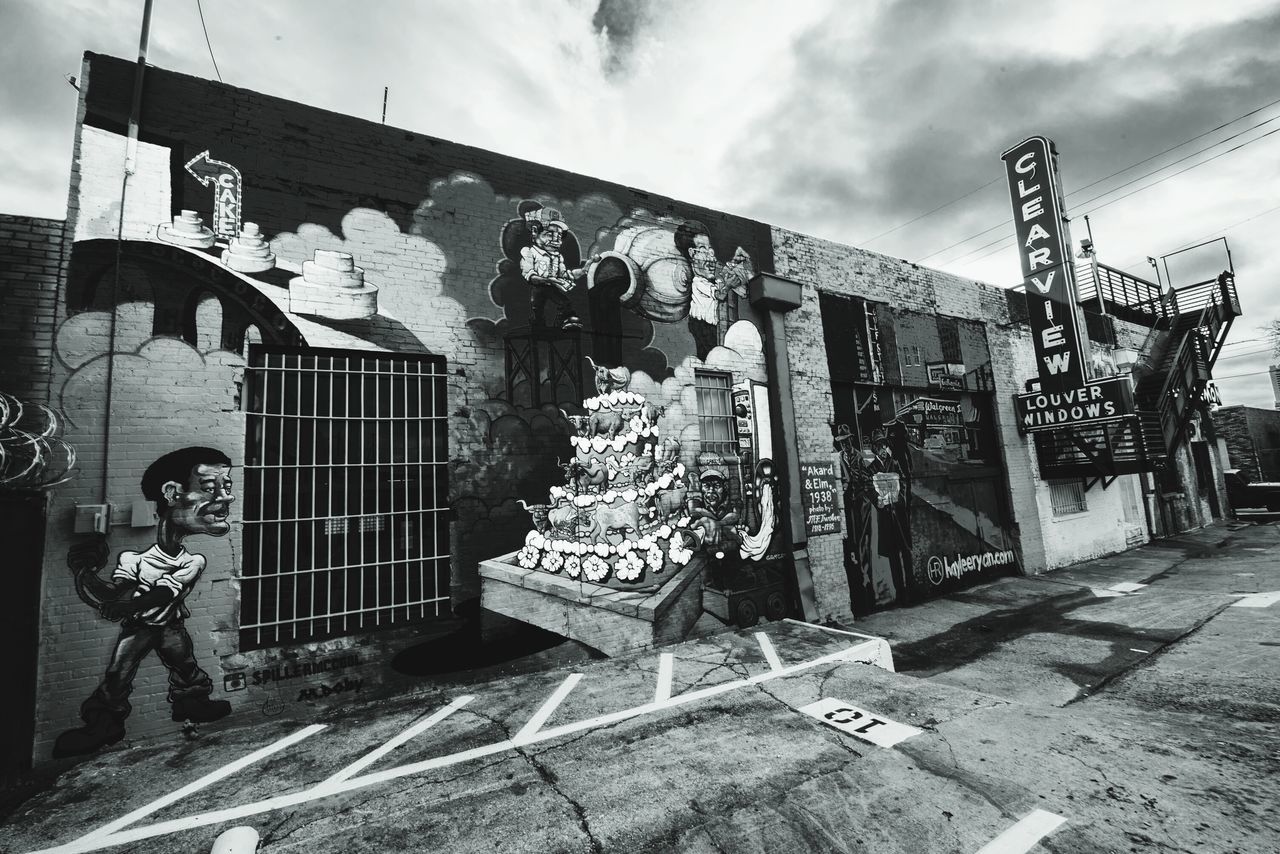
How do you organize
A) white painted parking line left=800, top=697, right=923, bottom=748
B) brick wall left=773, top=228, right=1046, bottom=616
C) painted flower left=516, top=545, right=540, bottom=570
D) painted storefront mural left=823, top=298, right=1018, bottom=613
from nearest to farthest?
white painted parking line left=800, top=697, right=923, bottom=748 → painted flower left=516, top=545, right=540, bottom=570 → brick wall left=773, top=228, right=1046, bottom=616 → painted storefront mural left=823, top=298, right=1018, bottom=613

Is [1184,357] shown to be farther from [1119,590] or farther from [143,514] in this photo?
[143,514]

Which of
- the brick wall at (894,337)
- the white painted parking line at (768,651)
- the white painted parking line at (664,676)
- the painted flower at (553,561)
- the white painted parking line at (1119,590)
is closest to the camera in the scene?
the white painted parking line at (664,676)

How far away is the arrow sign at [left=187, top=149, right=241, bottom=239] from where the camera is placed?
5.30 meters

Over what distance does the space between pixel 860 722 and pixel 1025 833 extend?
1521 millimetres

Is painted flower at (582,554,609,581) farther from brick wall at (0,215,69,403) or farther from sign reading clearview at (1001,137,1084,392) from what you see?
sign reading clearview at (1001,137,1084,392)

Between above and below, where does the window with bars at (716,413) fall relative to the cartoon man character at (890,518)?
above

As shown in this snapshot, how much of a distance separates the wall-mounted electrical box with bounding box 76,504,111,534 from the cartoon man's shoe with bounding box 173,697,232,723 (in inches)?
65.3

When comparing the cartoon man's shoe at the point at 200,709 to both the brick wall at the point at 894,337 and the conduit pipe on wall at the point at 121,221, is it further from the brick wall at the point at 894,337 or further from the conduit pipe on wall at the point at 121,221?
the brick wall at the point at 894,337

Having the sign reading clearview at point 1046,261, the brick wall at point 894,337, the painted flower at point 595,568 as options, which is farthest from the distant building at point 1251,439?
the painted flower at point 595,568

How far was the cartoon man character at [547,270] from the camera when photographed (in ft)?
22.2

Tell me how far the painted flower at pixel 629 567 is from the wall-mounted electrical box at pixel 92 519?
4901 mm

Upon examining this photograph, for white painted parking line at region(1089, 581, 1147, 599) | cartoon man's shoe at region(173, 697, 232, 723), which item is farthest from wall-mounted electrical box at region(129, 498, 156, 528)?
white painted parking line at region(1089, 581, 1147, 599)

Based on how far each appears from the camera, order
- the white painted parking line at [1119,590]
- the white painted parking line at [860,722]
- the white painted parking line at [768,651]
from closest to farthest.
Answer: the white painted parking line at [860,722] < the white painted parking line at [768,651] < the white painted parking line at [1119,590]

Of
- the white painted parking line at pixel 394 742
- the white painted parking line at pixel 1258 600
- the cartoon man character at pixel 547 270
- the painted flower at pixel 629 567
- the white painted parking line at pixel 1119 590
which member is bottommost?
the white painted parking line at pixel 1119 590
